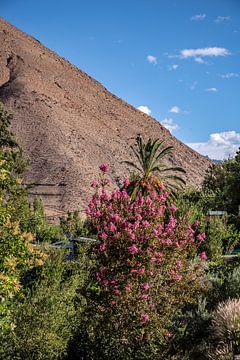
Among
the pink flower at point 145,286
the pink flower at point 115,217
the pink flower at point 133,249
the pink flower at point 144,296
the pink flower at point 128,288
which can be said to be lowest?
the pink flower at point 144,296

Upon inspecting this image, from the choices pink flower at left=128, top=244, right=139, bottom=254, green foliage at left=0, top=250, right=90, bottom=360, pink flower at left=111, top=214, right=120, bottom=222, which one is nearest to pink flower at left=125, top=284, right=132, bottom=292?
pink flower at left=128, top=244, right=139, bottom=254

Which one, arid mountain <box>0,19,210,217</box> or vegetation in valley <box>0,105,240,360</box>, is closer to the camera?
vegetation in valley <box>0,105,240,360</box>

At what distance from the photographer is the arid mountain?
75.9 metres

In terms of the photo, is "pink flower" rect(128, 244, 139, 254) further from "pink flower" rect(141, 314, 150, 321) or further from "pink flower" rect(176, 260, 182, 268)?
"pink flower" rect(141, 314, 150, 321)

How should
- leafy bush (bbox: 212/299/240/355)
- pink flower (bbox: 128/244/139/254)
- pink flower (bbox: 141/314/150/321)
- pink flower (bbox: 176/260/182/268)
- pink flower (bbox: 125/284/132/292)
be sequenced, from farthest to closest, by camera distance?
1. pink flower (bbox: 176/260/182/268)
2. pink flower (bbox: 125/284/132/292)
3. pink flower (bbox: 128/244/139/254)
4. pink flower (bbox: 141/314/150/321)
5. leafy bush (bbox: 212/299/240/355)

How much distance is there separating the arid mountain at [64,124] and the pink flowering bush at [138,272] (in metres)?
55.9

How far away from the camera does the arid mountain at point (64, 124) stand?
7594cm

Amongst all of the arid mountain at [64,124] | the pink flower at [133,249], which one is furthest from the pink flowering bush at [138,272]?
the arid mountain at [64,124]

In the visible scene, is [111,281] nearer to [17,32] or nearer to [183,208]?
[183,208]

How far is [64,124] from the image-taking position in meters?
91.3

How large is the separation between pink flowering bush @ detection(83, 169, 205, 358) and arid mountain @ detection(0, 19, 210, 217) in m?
55.9

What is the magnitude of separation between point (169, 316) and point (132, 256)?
1.83 m

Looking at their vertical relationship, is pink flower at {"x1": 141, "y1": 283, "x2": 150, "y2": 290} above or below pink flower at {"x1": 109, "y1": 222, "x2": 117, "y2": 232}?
below

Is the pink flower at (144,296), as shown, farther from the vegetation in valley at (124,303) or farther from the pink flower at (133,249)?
the pink flower at (133,249)
